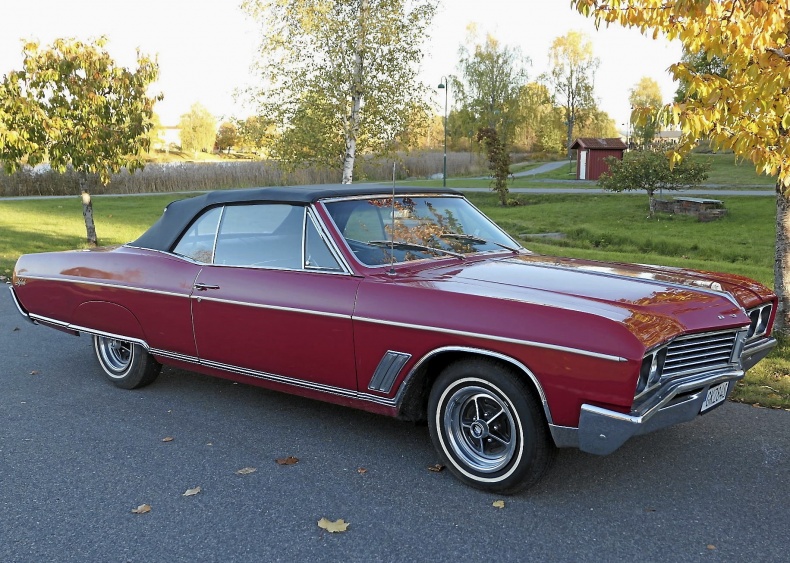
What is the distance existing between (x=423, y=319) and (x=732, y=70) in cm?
321

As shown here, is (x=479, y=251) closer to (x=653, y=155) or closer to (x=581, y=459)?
(x=581, y=459)

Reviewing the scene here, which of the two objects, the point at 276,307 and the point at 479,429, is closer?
the point at 479,429

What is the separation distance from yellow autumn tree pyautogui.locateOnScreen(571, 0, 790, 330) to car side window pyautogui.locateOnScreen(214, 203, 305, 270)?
2570 mm

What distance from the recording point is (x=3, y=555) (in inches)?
127

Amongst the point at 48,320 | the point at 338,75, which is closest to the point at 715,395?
the point at 48,320

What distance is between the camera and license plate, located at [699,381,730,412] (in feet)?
12.2

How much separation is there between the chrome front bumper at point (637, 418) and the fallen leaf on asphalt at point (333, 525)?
1080 mm

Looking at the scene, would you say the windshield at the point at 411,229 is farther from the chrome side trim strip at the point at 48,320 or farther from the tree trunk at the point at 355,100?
the tree trunk at the point at 355,100

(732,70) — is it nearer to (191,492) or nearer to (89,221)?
(191,492)

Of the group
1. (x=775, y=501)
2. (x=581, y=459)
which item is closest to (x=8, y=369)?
(x=581, y=459)

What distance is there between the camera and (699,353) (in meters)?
3.77

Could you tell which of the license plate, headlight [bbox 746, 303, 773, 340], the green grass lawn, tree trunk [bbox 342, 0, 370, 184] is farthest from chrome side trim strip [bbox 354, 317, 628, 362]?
tree trunk [bbox 342, 0, 370, 184]

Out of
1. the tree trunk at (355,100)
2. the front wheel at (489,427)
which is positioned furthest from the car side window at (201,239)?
the tree trunk at (355,100)

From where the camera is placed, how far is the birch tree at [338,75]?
15039 millimetres
